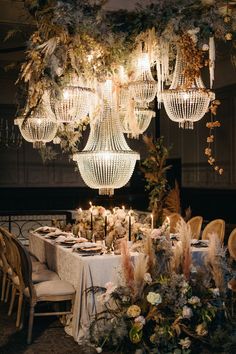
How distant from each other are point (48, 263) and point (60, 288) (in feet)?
4.47

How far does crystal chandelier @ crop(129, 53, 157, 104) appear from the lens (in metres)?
5.19

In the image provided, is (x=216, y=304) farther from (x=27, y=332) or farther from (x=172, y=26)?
(x=172, y=26)

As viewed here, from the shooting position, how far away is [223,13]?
4.73 m

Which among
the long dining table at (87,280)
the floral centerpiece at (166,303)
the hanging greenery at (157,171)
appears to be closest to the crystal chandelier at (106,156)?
the long dining table at (87,280)

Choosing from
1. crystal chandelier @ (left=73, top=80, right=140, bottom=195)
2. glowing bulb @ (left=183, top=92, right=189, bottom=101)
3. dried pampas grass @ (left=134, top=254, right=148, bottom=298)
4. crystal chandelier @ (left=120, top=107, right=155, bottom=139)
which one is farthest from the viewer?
crystal chandelier @ (left=120, top=107, right=155, bottom=139)

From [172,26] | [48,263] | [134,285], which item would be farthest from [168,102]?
[48,263]

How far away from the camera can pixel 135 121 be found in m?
6.00

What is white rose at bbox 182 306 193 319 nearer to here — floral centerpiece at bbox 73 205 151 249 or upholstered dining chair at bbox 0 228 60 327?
floral centerpiece at bbox 73 205 151 249

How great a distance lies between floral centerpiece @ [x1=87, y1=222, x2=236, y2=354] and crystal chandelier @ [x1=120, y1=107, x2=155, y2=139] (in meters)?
1.81

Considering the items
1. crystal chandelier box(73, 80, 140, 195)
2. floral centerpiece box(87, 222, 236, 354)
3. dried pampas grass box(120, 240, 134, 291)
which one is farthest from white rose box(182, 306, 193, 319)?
crystal chandelier box(73, 80, 140, 195)

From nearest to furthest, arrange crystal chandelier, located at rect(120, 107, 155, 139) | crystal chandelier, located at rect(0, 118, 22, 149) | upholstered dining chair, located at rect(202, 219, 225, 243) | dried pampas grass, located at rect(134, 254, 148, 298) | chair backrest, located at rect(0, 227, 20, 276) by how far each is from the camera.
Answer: dried pampas grass, located at rect(134, 254, 148, 298)
chair backrest, located at rect(0, 227, 20, 276)
crystal chandelier, located at rect(120, 107, 155, 139)
upholstered dining chair, located at rect(202, 219, 225, 243)
crystal chandelier, located at rect(0, 118, 22, 149)

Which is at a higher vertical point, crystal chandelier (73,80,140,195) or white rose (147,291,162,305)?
crystal chandelier (73,80,140,195)

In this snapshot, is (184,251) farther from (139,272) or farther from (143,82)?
(143,82)

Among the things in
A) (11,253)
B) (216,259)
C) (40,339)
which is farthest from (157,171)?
(216,259)
